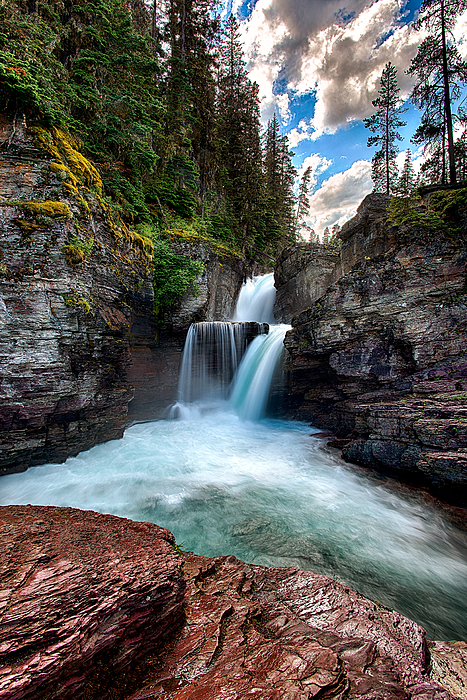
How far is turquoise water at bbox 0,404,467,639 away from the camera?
465 cm

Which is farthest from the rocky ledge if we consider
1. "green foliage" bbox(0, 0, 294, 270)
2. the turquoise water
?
"green foliage" bbox(0, 0, 294, 270)

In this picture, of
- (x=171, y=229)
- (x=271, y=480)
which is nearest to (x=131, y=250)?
(x=171, y=229)

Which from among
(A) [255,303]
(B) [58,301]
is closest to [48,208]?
(B) [58,301]

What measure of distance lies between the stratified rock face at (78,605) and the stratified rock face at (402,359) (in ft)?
20.7

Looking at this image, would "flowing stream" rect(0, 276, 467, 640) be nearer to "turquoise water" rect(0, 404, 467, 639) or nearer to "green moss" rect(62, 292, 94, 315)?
"turquoise water" rect(0, 404, 467, 639)

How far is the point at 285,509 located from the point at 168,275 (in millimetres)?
10504

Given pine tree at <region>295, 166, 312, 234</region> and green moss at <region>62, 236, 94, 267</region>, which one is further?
pine tree at <region>295, 166, 312, 234</region>

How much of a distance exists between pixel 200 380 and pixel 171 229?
8.51 metres

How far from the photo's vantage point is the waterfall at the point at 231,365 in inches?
567

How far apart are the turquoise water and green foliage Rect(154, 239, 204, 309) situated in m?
6.55

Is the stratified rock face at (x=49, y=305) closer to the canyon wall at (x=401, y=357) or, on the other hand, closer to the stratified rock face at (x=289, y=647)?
the stratified rock face at (x=289, y=647)

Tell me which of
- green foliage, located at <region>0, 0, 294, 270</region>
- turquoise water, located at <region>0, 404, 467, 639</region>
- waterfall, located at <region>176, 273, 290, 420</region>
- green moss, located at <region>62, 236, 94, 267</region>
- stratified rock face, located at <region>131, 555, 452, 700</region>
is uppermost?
green foliage, located at <region>0, 0, 294, 270</region>

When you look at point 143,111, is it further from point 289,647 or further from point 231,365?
point 289,647

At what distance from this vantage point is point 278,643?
2539 mm
